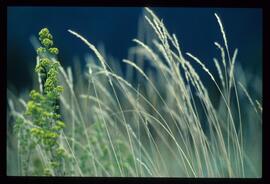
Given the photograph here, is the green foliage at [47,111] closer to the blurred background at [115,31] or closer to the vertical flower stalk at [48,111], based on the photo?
the vertical flower stalk at [48,111]

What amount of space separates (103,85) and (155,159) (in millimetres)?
747

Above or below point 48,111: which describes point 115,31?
above

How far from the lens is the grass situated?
4.49 metres

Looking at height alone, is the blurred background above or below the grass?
above

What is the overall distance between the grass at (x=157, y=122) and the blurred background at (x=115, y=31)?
70 millimetres

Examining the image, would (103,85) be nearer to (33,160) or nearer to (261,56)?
(33,160)

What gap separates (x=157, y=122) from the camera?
4.52m

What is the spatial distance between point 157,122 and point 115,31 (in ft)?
2.73

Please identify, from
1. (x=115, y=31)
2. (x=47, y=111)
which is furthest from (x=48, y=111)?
(x=115, y=31)

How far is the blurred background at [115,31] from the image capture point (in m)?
4.52

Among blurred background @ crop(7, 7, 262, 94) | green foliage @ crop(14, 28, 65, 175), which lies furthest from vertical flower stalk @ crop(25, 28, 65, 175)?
blurred background @ crop(7, 7, 262, 94)

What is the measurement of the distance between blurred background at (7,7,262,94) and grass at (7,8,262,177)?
7 cm

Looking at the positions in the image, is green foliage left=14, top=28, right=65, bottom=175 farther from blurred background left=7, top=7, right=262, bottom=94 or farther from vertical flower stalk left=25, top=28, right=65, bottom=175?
blurred background left=7, top=7, right=262, bottom=94

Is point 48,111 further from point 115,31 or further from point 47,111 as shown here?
point 115,31
